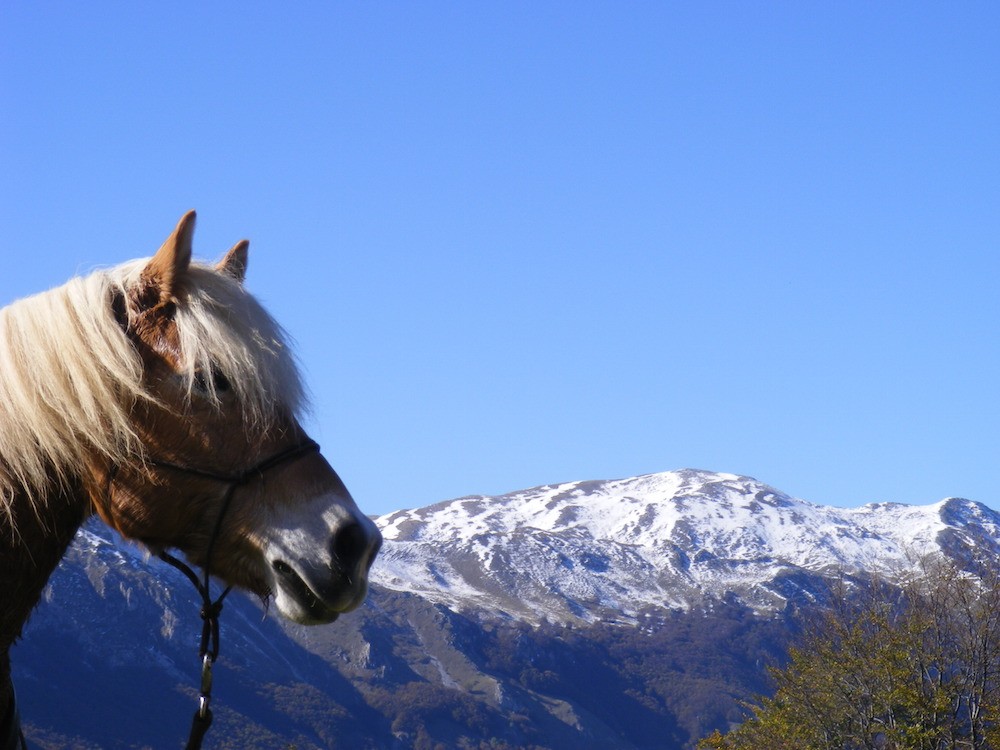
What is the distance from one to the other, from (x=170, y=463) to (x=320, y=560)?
1.97 ft

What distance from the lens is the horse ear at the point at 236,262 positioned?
4242 millimetres

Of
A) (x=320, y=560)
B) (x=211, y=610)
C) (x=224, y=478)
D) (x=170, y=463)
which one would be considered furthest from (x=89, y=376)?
(x=320, y=560)

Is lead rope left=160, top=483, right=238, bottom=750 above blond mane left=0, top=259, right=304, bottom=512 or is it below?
below

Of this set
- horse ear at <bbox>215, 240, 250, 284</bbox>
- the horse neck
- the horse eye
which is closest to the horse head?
the horse eye

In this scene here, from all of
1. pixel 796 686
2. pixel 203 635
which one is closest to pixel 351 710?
pixel 796 686

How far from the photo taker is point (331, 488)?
363 cm

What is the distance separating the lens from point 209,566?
3.64 meters

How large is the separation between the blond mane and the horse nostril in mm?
477

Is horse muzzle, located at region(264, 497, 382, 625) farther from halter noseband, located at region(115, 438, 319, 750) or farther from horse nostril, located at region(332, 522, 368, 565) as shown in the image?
halter noseband, located at region(115, 438, 319, 750)

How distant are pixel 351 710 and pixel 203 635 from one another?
20012 centimetres

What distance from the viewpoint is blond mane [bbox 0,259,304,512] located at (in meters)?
3.59

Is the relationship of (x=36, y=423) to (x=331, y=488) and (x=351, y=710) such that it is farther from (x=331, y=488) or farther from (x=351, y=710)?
(x=351, y=710)

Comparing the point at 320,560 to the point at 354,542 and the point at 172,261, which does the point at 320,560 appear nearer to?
the point at 354,542

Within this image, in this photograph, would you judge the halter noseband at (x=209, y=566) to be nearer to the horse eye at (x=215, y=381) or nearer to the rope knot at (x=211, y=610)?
the rope knot at (x=211, y=610)
